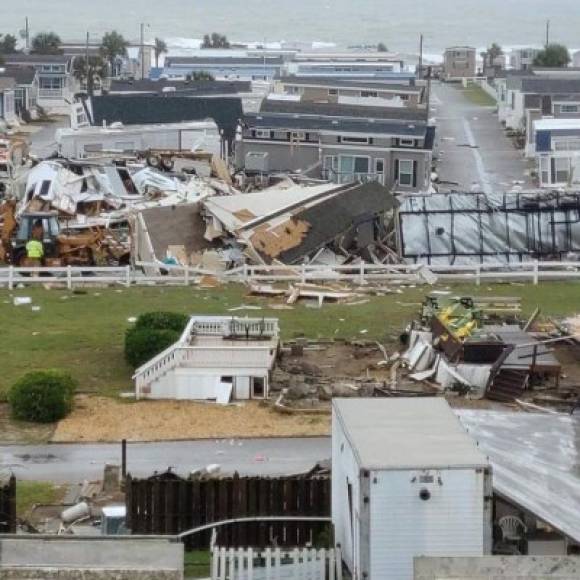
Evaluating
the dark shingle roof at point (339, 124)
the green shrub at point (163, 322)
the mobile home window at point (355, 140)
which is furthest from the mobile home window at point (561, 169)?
the green shrub at point (163, 322)

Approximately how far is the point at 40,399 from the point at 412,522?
11.0 m

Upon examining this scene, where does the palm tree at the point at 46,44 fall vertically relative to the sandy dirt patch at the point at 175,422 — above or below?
above

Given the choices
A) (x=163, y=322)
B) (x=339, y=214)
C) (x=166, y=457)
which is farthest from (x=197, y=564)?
(x=339, y=214)

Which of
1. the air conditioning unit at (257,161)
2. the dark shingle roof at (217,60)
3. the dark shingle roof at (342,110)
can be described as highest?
the dark shingle roof at (217,60)

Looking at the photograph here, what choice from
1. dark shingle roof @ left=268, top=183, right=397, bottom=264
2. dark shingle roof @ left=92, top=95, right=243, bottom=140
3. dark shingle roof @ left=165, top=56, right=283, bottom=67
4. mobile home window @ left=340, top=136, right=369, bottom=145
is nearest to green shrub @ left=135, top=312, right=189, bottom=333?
dark shingle roof @ left=268, top=183, right=397, bottom=264

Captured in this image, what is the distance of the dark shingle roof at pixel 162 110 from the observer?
68.1 meters

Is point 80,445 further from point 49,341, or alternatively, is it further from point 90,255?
point 90,255

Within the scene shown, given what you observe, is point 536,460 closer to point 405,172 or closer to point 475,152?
point 405,172

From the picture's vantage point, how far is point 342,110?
65.1 metres

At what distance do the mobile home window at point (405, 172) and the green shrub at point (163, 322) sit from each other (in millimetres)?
33106

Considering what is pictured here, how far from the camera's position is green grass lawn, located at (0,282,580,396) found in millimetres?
28797

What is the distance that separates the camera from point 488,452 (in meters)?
17.6

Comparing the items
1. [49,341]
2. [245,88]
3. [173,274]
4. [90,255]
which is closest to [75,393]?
[49,341]

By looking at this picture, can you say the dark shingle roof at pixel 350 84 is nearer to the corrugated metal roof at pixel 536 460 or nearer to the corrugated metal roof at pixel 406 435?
the corrugated metal roof at pixel 536 460
